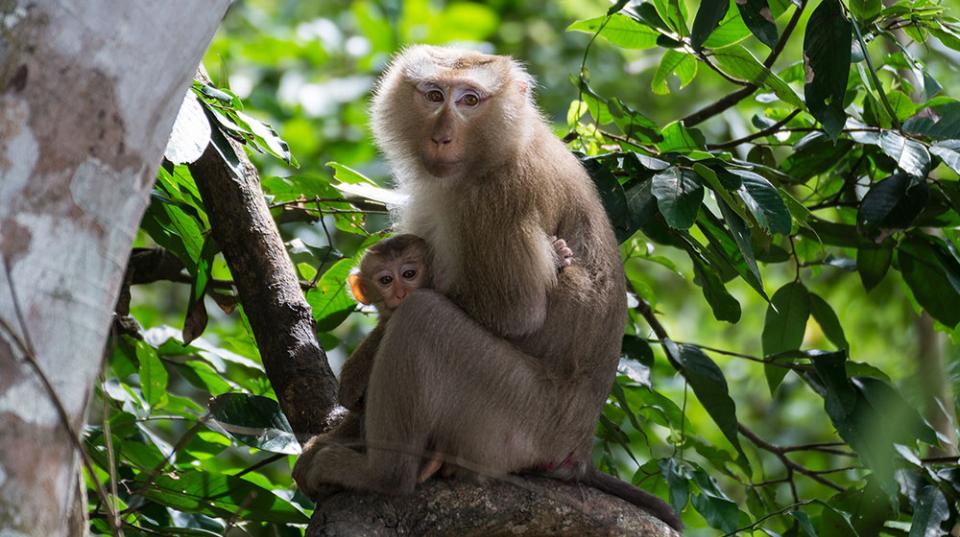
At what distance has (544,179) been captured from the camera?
4926 mm

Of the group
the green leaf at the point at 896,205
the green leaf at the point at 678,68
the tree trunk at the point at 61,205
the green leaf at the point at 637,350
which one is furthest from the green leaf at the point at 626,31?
the tree trunk at the point at 61,205

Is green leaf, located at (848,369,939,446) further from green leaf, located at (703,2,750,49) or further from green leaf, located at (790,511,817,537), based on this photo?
green leaf, located at (703,2,750,49)

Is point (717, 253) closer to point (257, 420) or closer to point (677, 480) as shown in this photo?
point (677, 480)

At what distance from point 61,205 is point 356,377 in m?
2.45

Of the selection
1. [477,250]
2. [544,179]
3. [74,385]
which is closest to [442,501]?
[477,250]

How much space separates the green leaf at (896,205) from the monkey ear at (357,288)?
2.44 metres

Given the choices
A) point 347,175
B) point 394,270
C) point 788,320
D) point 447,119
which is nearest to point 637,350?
point 788,320

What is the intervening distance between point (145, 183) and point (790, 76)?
158 inches

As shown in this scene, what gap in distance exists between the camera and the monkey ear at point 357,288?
208 inches

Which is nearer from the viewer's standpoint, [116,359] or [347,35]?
[116,359]

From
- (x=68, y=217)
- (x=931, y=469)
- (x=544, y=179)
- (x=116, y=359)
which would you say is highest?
(x=544, y=179)

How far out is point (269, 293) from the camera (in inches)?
199

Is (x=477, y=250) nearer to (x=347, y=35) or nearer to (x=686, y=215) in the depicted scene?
(x=686, y=215)

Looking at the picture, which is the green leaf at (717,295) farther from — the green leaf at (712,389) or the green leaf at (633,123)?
the green leaf at (633,123)
